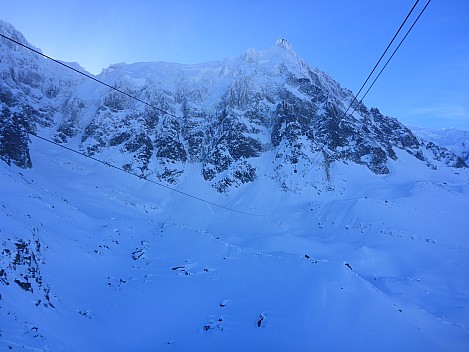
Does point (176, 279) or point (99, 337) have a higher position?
point (176, 279)

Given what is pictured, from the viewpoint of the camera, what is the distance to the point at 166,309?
14906mm

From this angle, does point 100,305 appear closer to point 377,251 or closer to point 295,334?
point 295,334

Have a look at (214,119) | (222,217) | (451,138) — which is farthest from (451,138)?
(222,217)

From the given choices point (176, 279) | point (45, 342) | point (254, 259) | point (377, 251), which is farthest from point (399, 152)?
point (45, 342)

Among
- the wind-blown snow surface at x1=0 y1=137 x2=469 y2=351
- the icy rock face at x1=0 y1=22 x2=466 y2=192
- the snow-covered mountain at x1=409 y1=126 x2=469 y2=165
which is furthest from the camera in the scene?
the snow-covered mountain at x1=409 y1=126 x2=469 y2=165

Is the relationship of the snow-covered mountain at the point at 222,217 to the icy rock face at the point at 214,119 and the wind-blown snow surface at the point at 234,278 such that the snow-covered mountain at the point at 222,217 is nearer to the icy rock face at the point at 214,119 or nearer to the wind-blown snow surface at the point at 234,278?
the wind-blown snow surface at the point at 234,278

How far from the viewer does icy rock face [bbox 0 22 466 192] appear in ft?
170

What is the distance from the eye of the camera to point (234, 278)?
17.7 meters

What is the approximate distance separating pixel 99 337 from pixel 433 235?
30801 millimetres

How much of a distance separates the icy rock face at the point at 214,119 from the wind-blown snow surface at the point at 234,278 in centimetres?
1436

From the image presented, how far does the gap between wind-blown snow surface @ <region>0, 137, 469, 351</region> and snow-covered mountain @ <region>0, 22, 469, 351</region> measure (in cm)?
10

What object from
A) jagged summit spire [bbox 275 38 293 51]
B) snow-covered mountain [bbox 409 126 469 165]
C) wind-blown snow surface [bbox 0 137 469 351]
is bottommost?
wind-blown snow surface [bbox 0 137 469 351]

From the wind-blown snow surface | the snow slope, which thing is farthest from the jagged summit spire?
the snow slope

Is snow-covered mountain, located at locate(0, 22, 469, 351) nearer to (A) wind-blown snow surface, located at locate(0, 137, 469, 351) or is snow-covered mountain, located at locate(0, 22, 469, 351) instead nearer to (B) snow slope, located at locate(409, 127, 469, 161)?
(A) wind-blown snow surface, located at locate(0, 137, 469, 351)
